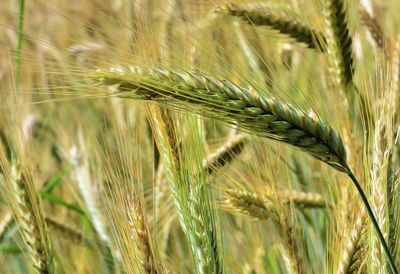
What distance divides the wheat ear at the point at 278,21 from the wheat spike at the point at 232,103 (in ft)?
2.02

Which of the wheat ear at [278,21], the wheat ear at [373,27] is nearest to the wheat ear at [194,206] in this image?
the wheat ear at [278,21]

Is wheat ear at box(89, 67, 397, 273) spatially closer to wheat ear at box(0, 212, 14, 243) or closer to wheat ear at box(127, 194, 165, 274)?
wheat ear at box(127, 194, 165, 274)

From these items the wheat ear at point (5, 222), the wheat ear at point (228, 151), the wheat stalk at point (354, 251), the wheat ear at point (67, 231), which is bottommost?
the wheat ear at point (67, 231)

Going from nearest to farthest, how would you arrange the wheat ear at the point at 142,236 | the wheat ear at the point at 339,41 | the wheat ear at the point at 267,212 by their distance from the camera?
the wheat ear at the point at 142,236 < the wheat ear at the point at 267,212 < the wheat ear at the point at 339,41

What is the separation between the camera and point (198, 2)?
6.12ft

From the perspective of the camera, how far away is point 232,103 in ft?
3.12

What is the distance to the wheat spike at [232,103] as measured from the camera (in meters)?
0.95

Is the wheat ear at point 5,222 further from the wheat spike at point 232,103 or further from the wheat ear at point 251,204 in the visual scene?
the wheat spike at point 232,103

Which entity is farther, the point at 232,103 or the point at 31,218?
the point at 31,218

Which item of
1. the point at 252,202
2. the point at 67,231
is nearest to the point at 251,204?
the point at 252,202

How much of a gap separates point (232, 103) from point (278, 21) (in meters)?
0.66

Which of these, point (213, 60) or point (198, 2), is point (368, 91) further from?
point (198, 2)

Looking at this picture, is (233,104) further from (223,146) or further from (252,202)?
(223,146)

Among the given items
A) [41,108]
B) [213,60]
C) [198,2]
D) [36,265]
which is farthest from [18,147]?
[41,108]
